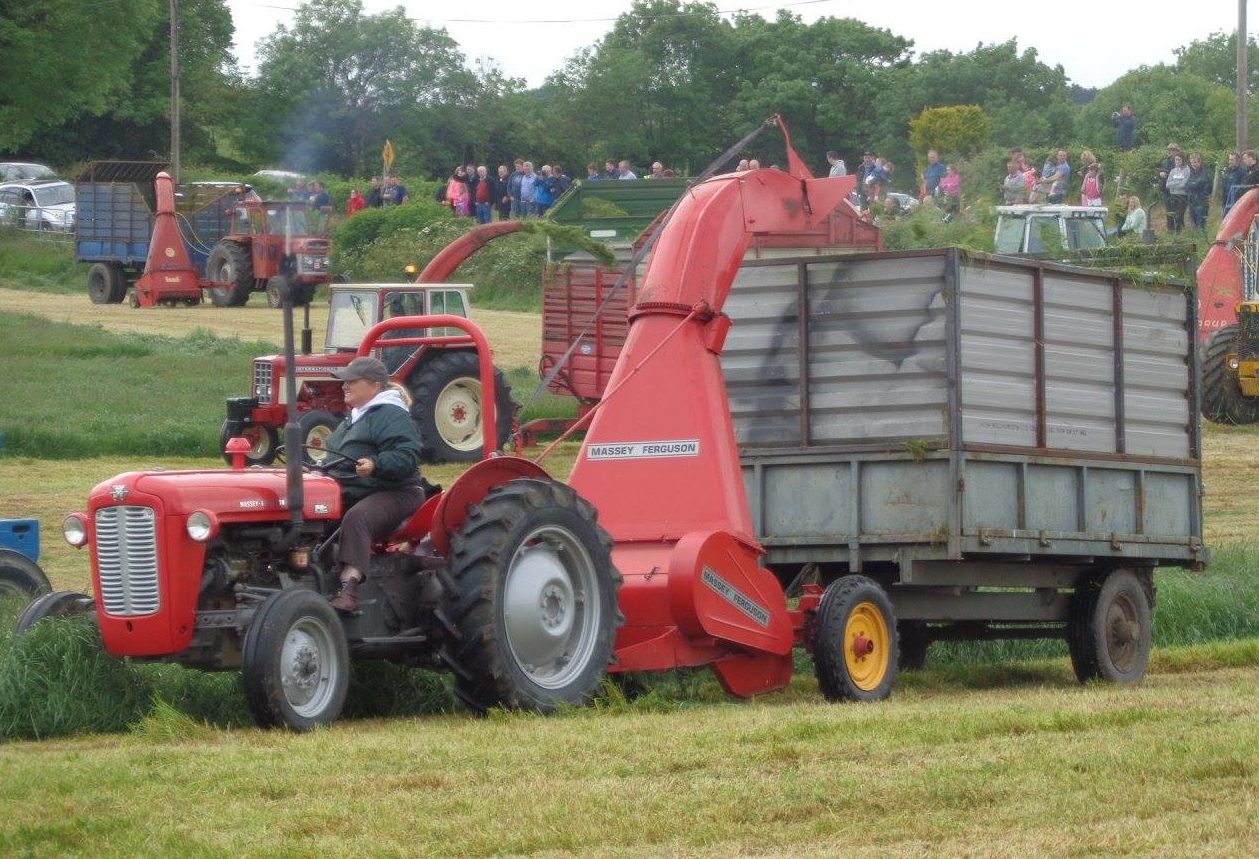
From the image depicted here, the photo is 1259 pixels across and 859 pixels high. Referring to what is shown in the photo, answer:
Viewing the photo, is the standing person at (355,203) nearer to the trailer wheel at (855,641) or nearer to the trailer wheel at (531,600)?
the trailer wheel at (855,641)

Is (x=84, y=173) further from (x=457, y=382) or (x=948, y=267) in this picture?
(x=948, y=267)

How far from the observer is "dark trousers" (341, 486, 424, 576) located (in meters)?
9.63

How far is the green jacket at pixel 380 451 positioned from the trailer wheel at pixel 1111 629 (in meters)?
4.41

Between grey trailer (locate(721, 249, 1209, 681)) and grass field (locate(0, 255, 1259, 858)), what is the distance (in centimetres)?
63

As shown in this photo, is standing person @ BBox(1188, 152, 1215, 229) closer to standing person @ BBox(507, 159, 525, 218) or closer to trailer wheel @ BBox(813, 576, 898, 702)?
standing person @ BBox(507, 159, 525, 218)

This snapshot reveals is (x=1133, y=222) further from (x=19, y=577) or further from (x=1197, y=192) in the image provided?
(x=19, y=577)

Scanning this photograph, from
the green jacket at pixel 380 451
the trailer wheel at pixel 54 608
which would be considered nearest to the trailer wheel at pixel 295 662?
the green jacket at pixel 380 451

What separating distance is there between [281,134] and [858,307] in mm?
4170

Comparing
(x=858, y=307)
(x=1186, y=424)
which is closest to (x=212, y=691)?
(x=858, y=307)

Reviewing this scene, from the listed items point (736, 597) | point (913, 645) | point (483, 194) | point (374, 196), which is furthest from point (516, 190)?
point (736, 597)

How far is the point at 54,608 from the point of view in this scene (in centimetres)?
992

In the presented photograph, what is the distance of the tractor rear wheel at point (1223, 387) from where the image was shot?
2484cm

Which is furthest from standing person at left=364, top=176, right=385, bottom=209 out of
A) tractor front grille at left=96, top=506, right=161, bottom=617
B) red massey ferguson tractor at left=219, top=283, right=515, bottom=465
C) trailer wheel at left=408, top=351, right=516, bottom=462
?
tractor front grille at left=96, top=506, right=161, bottom=617

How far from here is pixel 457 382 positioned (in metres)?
22.2
